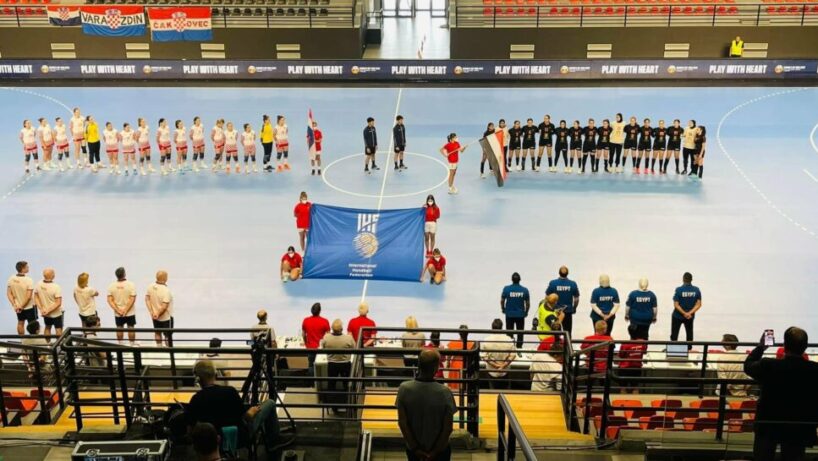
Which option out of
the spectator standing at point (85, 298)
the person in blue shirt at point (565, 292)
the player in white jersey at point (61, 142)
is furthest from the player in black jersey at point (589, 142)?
the player in white jersey at point (61, 142)

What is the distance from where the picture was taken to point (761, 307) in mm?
17391

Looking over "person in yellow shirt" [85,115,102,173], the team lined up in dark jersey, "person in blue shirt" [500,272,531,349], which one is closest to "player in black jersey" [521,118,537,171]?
the team lined up in dark jersey

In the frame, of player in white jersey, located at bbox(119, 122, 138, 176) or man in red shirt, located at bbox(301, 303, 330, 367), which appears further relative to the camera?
player in white jersey, located at bbox(119, 122, 138, 176)

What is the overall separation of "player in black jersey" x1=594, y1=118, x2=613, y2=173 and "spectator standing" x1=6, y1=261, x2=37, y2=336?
45.9 ft

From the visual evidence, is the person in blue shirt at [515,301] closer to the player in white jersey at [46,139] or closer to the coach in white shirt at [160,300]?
the coach in white shirt at [160,300]

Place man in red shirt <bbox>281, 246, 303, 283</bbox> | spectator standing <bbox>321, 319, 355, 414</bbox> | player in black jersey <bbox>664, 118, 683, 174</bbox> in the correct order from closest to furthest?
1. spectator standing <bbox>321, 319, 355, 414</bbox>
2. man in red shirt <bbox>281, 246, 303, 283</bbox>
3. player in black jersey <bbox>664, 118, 683, 174</bbox>

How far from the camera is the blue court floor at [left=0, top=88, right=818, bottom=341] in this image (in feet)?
58.2

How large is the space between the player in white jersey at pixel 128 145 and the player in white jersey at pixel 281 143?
368cm

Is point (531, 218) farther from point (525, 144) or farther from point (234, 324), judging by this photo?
point (234, 324)

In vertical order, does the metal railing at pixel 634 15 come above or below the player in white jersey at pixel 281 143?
above

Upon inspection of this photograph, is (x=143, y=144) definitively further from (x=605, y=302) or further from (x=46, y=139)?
(x=605, y=302)

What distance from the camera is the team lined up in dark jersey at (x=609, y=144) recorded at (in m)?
23.1

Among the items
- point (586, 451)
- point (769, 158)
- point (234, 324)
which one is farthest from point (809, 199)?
point (586, 451)

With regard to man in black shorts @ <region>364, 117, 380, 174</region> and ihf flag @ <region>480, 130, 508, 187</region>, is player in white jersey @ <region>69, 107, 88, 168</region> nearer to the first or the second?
man in black shorts @ <region>364, 117, 380, 174</region>
